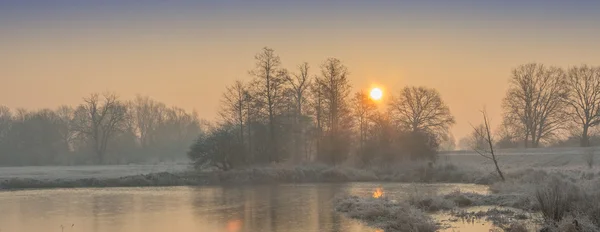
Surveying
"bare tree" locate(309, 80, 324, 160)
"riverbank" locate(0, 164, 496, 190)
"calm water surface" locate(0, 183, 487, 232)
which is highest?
"bare tree" locate(309, 80, 324, 160)

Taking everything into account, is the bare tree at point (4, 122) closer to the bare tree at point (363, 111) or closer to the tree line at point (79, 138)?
the tree line at point (79, 138)

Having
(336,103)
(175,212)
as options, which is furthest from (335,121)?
(175,212)

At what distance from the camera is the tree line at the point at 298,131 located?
169 feet

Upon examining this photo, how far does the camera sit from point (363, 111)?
204ft

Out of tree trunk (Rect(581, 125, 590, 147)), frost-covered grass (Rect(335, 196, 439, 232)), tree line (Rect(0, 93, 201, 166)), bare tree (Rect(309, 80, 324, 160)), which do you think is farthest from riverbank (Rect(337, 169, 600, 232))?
tree line (Rect(0, 93, 201, 166))

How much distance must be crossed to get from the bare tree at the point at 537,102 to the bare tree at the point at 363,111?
18.9m

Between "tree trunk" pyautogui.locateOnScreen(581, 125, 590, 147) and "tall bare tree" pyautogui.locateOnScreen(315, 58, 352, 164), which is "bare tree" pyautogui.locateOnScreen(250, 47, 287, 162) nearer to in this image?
"tall bare tree" pyautogui.locateOnScreen(315, 58, 352, 164)

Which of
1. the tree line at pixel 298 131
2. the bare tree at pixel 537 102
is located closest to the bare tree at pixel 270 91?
the tree line at pixel 298 131

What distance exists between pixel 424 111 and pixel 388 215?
5282cm

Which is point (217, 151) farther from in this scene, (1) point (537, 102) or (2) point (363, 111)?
(1) point (537, 102)

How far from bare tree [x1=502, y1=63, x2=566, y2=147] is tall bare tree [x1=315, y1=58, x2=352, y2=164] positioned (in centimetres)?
2408

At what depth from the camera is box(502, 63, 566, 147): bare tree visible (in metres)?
66.3

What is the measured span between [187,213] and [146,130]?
7911 centimetres

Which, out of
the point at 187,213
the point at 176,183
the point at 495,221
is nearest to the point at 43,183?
the point at 176,183
